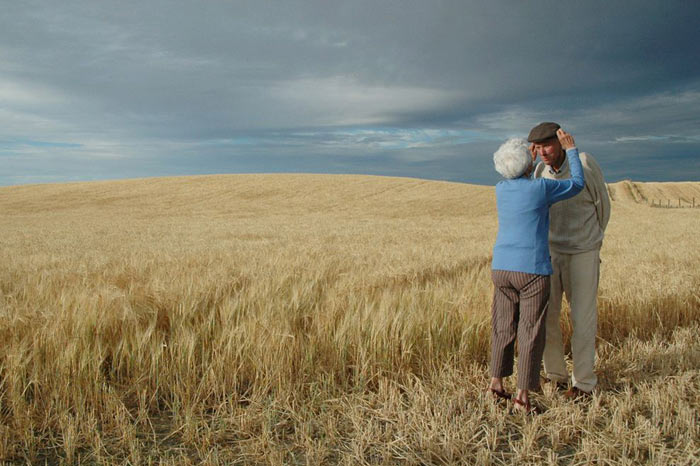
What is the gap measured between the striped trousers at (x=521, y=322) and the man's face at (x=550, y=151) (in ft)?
2.79

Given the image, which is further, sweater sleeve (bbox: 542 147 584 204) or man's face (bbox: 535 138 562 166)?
man's face (bbox: 535 138 562 166)

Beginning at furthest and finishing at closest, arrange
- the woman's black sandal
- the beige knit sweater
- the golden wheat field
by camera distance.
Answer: the beige knit sweater, the woman's black sandal, the golden wheat field

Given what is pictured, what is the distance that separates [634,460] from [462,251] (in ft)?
28.0

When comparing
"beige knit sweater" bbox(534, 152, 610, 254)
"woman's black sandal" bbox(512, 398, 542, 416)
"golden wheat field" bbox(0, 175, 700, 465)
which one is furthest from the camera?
"beige knit sweater" bbox(534, 152, 610, 254)

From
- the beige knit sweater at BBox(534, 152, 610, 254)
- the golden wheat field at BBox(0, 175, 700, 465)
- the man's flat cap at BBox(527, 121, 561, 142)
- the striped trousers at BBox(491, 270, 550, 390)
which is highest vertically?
the man's flat cap at BBox(527, 121, 561, 142)

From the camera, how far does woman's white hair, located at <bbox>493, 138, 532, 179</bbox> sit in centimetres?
287

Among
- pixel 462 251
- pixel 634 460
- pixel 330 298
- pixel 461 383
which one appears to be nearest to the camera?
pixel 634 460

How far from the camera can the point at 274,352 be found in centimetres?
329

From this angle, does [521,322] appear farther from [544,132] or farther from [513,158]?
[544,132]

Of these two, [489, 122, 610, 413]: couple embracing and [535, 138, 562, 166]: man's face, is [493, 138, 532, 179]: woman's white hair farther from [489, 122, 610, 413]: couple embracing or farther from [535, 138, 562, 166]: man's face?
[535, 138, 562, 166]: man's face

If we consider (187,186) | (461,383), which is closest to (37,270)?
(461,383)

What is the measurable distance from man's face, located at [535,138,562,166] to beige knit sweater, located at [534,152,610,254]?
0.31ft

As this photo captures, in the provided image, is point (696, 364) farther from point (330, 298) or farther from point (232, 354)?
point (232, 354)

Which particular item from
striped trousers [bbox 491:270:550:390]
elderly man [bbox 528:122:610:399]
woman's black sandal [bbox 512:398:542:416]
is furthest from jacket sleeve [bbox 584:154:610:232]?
woman's black sandal [bbox 512:398:542:416]
